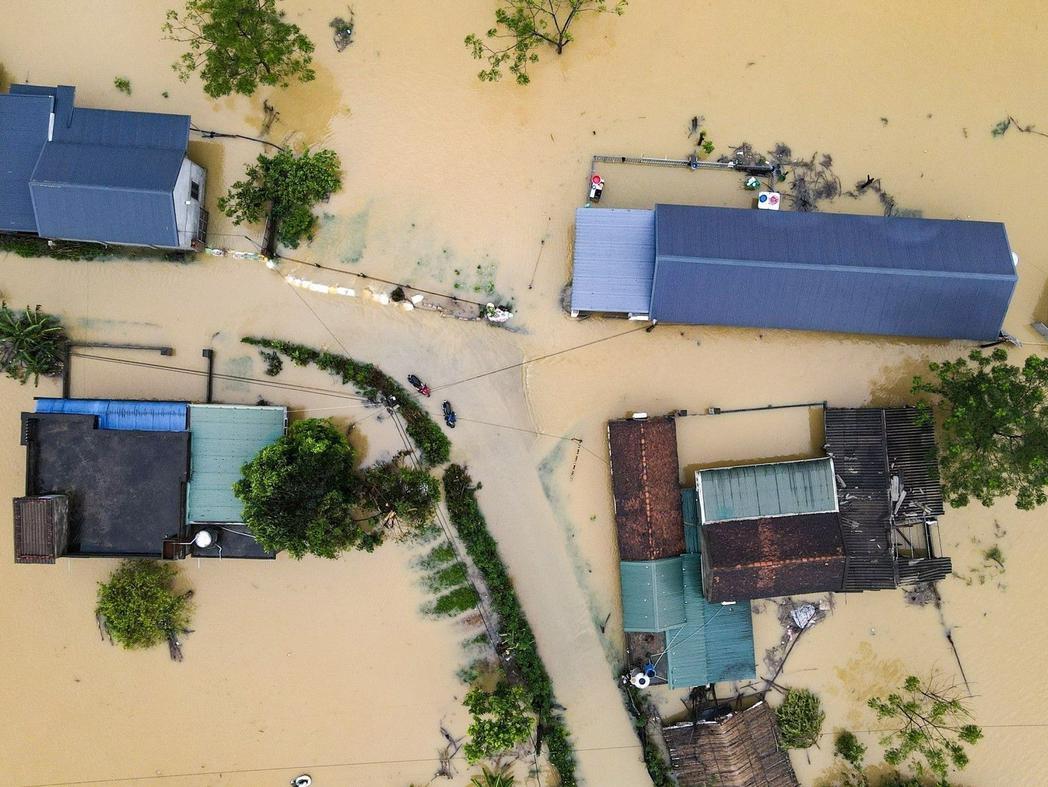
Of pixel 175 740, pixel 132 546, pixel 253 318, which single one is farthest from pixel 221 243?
pixel 175 740

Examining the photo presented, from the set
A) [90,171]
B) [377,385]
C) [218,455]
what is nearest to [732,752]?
[377,385]

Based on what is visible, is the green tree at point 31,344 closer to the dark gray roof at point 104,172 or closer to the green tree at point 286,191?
the dark gray roof at point 104,172

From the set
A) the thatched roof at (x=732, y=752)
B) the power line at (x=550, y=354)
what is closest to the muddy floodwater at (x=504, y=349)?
the power line at (x=550, y=354)

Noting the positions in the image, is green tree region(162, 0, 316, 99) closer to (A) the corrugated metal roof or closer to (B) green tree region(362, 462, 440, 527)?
(A) the corrugated metal roof

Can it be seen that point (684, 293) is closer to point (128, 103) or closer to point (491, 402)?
point (491, 402)

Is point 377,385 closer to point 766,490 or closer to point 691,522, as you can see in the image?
point 691,522

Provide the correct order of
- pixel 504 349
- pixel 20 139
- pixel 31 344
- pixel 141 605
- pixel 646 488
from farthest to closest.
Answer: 1. pixel 504 349
2. pixel 31 344
3. pixel 646 488
4. pixel 141 605
5. pixel 20 139

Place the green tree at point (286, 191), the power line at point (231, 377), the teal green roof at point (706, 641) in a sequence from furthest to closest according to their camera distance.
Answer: the power line at point (231, 377) → the green tree at point (286, 191) → the teal green roof at point (706, 641)
